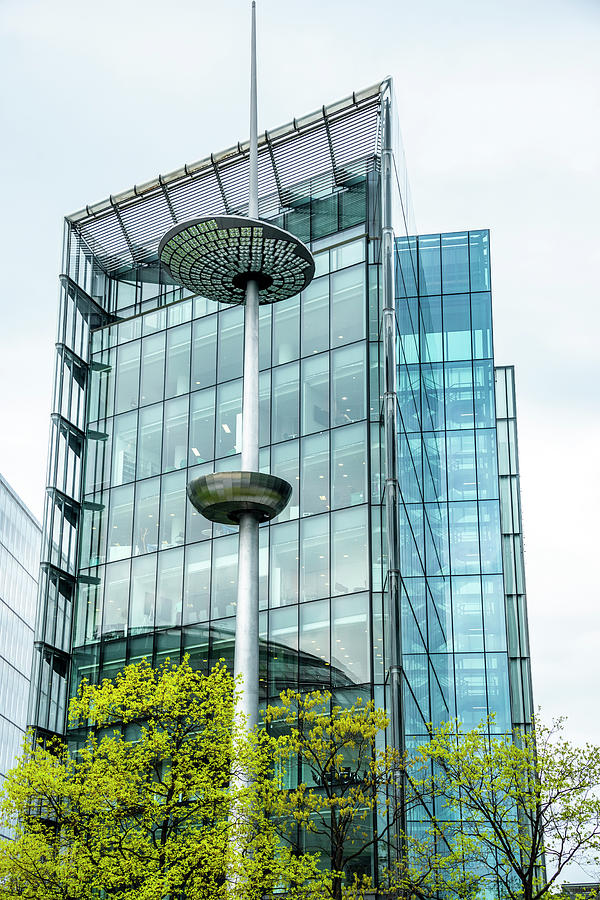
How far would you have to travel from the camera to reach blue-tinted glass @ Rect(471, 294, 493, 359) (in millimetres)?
60031

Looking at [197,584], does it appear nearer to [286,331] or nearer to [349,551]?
[349,551]

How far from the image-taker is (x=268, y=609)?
4209 centimetres

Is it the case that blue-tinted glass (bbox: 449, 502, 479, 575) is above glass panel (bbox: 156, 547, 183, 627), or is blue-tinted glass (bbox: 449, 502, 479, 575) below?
above

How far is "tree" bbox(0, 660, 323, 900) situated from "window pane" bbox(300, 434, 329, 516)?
11.4m

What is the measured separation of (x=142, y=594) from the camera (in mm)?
46906

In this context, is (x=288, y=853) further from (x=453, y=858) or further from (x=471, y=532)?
(x=471, y=532)

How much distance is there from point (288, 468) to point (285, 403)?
278 centimetres

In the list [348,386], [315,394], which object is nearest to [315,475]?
[315,394]

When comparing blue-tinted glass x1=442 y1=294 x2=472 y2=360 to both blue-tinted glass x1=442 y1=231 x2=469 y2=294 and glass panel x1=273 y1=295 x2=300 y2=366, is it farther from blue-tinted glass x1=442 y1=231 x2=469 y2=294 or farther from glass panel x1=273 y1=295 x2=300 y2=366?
glass panel x1=273 y1=295 x2=300 y2=366

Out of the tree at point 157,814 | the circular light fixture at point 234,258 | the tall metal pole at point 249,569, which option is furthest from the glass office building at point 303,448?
the tree at point 157,814

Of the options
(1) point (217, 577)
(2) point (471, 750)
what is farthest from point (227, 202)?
(2) point (471, 750)

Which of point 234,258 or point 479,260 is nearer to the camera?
point 234,258

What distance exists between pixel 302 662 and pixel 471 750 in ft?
33.4

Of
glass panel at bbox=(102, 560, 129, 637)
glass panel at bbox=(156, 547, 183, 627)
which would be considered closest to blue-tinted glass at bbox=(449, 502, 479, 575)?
glass panel at bbox=(156, 547, 183, 627)
